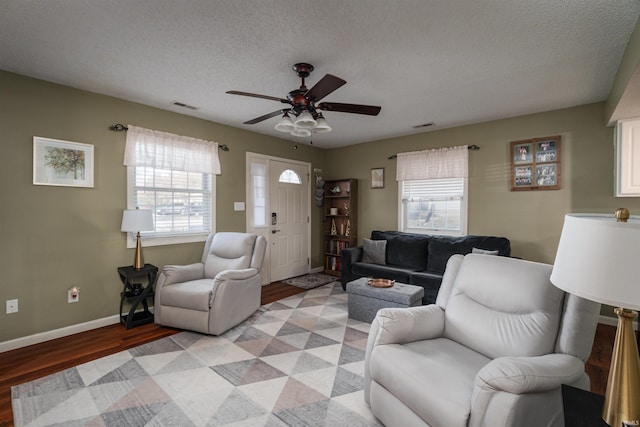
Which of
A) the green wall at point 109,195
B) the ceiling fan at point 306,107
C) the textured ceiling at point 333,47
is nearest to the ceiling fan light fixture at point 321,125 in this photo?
the ceiling fan at point 306,107

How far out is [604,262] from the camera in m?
0.89

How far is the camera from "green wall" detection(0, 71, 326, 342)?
2.78m

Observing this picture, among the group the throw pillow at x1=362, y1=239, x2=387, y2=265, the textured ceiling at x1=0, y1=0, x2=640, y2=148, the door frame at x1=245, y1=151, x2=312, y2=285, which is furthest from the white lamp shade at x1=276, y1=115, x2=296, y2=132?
the throw pillow at x1=362, y1=239, x2=387, y2=265

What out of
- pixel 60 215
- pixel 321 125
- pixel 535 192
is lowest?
pixel 60 215

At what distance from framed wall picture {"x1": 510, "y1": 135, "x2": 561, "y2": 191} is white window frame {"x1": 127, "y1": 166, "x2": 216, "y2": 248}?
423 centimetres

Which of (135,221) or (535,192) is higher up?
(535,192)

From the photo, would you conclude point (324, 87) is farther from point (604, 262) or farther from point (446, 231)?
point (446, 231)

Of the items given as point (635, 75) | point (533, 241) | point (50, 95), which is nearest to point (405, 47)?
point (635, 75)

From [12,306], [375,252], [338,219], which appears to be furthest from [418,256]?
[12,306]

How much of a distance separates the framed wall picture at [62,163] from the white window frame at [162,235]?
39 cm

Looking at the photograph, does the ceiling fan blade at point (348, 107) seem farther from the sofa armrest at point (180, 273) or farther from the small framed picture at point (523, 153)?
the small framed picture at point (523, 153)

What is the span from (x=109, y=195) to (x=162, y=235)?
0.74 meters

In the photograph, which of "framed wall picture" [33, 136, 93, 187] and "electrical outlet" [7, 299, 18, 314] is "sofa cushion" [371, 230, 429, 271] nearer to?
"framed wall picture" [33, 136, 93, 187]

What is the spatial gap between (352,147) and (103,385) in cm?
501
